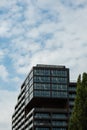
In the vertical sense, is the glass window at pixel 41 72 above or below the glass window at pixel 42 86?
above

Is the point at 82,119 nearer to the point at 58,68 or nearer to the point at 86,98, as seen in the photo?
the point at 86,98

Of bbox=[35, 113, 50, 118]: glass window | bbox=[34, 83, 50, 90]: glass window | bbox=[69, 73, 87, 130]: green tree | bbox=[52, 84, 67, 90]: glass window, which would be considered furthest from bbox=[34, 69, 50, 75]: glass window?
bbox=[69, 73, 87, 130]: green tree

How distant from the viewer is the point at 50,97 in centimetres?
18638

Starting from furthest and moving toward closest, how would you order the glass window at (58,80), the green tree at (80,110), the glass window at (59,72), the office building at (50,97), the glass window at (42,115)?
the glass window at (59,72)
the glass window at (58,80)
the glass window at (42,115)
the office building at (50,97)
the green tree at (80,110)

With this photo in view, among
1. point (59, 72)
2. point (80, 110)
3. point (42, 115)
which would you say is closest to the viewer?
point (80, 110)

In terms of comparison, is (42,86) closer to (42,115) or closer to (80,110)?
(42,115)

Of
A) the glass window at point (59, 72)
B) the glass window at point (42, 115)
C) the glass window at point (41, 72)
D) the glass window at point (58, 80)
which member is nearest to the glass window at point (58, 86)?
the glass window at point (58, 80)

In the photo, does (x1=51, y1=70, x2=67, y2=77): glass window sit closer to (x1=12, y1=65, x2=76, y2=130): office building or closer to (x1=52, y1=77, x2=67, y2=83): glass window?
(x1=12, y1=65, x2=76, y2=130): office building

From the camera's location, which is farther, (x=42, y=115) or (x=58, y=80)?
(x=58, y=80)

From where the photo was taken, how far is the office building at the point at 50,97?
599ft

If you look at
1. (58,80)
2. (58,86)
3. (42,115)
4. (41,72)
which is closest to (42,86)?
(41,72)

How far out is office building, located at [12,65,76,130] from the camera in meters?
183

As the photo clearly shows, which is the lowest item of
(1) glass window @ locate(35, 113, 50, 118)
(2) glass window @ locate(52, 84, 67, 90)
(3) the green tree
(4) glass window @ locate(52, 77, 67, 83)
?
(3) the green tree

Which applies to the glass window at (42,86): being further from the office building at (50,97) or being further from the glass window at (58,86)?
the glass window at (58,86)
